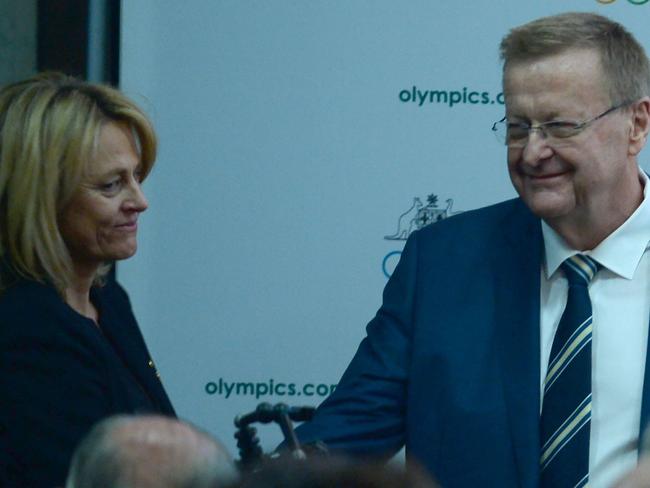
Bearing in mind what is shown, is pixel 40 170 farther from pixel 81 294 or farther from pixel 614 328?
pixel 614 328

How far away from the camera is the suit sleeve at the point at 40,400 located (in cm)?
268

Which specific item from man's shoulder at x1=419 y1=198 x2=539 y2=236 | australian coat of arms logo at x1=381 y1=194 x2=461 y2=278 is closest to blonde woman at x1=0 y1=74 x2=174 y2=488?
man's shoulder at x1=419 y1=198 x2=539 y2=236

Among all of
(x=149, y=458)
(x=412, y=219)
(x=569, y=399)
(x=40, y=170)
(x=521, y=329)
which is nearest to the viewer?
(x=149, y=458)

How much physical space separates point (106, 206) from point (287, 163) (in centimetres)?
101

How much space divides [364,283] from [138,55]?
906mm

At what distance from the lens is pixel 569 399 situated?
8.66 ft

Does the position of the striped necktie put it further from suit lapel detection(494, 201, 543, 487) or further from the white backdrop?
the white backdrop

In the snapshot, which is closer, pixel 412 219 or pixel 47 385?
pixel 47 385

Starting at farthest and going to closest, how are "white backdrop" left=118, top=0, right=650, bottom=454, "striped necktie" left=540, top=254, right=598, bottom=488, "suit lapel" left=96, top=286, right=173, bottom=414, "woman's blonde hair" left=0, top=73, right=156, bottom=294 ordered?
"white backdrop" left=118, top=0, right=650, bottom=454
"suit lapel" left=96, top=286, right=173, bottom=414
"woman's blonde hair" left=0, top=73, right=156, bottom=294
"striped necktie" left=540, top=254, right=598, bottom=488

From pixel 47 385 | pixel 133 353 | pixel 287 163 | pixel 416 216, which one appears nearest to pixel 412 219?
pixel 416 216

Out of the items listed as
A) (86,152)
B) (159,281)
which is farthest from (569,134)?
(159,281)

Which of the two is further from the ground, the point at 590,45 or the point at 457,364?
the point at 590,45

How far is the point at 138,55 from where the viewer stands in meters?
3.91

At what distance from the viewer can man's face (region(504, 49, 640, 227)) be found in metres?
2.70
